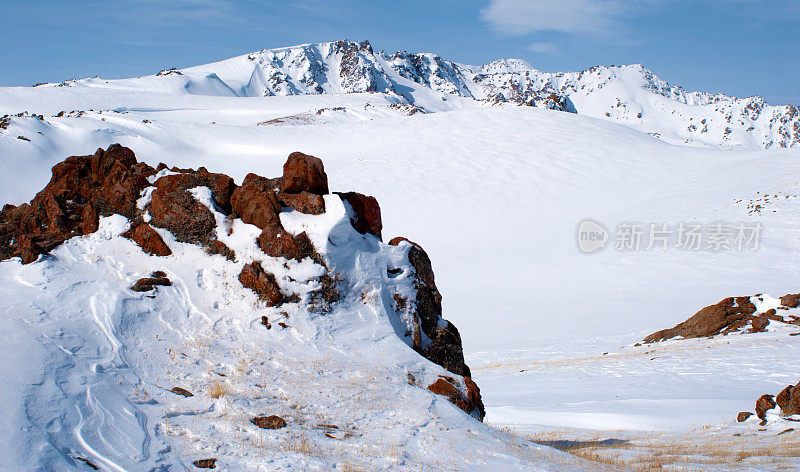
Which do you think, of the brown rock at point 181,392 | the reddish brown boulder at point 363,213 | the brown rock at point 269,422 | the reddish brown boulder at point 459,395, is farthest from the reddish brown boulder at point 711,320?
the brown rock at point 181,392

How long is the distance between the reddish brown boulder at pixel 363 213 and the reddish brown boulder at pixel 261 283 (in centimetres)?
223

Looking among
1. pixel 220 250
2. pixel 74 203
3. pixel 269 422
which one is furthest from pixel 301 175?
pixel 269 422

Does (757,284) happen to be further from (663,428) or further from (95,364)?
(95,364)

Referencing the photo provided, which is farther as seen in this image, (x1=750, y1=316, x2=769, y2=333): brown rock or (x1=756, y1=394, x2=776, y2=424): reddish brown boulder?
(x1=750, y1=316, x2=769, y2=333): brown rock

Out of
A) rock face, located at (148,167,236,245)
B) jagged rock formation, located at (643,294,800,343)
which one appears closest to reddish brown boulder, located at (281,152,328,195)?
rock face, located at (148,167,236,245)

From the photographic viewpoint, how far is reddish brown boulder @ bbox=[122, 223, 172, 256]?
33.1 feet

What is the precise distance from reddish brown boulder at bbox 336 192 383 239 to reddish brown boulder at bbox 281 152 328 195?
1.95ft

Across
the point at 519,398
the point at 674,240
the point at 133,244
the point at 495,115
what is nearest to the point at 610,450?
the point at 519,398

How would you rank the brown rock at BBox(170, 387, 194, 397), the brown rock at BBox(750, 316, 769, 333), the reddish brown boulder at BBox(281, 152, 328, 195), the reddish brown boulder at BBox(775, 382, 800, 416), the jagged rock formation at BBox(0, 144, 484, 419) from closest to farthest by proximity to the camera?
the brown rock at BBox(170, 387, 194, 397)
the jagged rock formation at BBox(0, 144, 484, 419)
the reddish brown boulder at BBox(775, 382, 800, 416)
the reddish brown boulder at BBox(281, 152, 328, 195)
the brown rock at BBox(750, 316, 769, 333)

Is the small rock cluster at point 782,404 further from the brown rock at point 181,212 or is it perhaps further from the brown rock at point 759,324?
the brown rock at point 181,212

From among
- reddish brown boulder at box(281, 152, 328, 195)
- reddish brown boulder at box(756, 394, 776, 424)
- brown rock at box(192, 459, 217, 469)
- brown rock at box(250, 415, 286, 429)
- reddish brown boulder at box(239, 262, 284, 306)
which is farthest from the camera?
reddish brown boulder at box(281, 152, 328, 195)

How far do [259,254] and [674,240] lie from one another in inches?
1041

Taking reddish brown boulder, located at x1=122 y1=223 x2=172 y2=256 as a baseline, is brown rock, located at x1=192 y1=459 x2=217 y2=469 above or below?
below

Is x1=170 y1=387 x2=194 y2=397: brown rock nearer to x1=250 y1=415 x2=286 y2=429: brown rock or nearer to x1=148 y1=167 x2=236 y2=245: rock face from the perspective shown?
x1=250 y1=415 x2=286 y2=429: brown rock
